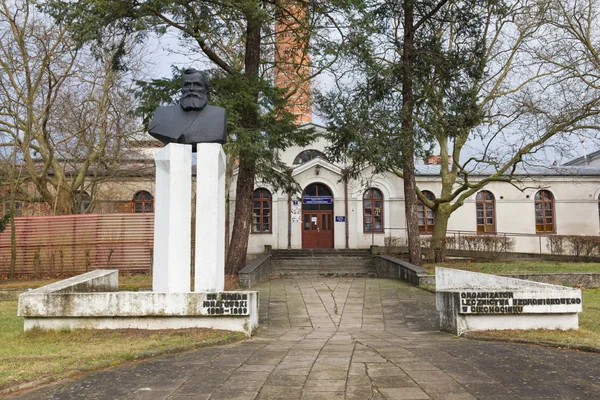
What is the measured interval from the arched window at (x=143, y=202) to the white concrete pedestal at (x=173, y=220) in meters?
20.7

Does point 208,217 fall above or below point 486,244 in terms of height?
above

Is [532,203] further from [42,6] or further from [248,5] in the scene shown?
[42,6]

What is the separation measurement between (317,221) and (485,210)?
9.13m

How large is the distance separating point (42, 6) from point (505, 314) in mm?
13202

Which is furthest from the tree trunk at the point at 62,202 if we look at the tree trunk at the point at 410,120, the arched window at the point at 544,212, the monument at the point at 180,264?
the arched window at the point at 544,212

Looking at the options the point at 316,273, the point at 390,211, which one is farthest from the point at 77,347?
the point at 390,211

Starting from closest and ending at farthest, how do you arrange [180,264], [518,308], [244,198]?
1. [518,308]
2. [180,264]
3. [244,198]

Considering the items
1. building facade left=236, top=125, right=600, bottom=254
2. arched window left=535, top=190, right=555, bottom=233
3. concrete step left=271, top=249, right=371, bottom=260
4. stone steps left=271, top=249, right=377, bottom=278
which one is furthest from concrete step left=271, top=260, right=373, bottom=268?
arched window left=535, top=190, right=555, bottom=233

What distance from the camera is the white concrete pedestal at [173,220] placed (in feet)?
25.1

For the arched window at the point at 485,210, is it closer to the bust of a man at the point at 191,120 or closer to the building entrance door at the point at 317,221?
the building entrance door at the point at 317,221

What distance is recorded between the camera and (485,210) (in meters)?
27.8

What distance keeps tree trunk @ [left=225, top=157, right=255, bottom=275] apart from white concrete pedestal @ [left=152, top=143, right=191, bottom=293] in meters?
7.89

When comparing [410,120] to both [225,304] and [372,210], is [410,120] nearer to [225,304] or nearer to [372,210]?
[372,210]

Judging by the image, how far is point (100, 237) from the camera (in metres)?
18.3
